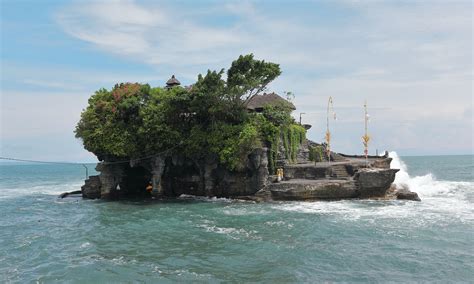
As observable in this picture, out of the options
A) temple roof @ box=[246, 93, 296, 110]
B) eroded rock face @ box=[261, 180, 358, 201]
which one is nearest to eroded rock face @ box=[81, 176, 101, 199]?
temple roof @ box=[246, 93, 296, 110]

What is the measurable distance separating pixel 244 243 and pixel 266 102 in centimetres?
2091

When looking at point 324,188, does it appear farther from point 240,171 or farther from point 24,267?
point 24,267

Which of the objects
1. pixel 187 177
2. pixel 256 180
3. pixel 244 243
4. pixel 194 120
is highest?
pixel 194 120

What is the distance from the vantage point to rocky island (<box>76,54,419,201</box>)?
31.4m

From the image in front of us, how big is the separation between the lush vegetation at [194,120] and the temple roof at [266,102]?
1.48 meters

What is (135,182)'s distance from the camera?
4088 cm

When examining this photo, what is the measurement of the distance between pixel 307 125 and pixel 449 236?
23126mm

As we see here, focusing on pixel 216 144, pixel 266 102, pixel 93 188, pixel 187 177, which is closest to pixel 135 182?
pixel 93 188

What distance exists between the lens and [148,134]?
3319 cm

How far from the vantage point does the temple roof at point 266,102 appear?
3691 centimetres

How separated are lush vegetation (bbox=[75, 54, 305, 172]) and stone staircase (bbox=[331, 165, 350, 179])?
4.37 meters

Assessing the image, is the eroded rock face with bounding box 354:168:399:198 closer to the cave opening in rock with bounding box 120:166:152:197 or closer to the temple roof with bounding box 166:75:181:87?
the cave opening in rock with bounding box 120:166:152:197

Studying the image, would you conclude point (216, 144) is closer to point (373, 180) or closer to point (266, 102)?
point (266, 102)

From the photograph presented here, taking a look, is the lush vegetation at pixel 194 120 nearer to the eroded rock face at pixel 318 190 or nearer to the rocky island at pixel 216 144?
the rocky island at pixel 216 144
